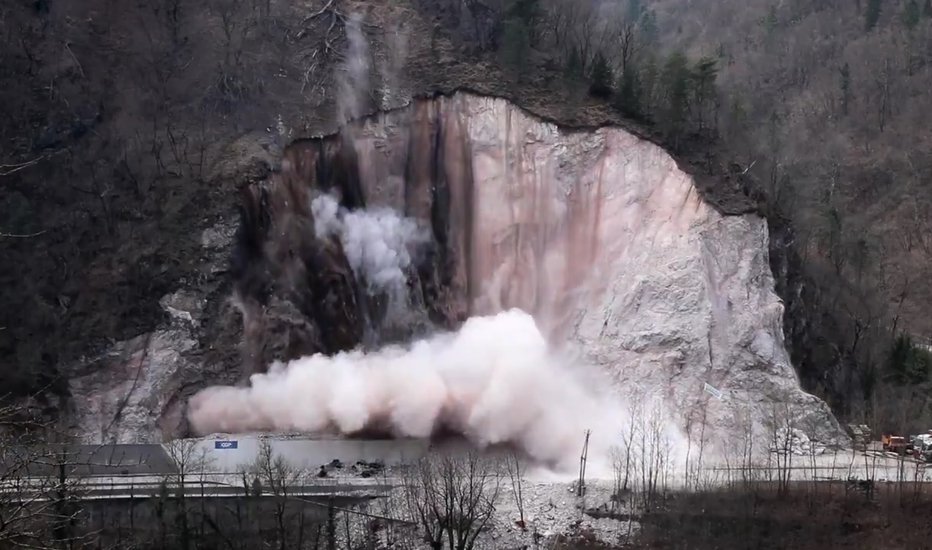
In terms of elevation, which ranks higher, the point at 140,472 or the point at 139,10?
the point at 139,10

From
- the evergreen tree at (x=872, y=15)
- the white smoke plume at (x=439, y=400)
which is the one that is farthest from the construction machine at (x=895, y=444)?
the evergreen tree at (x=872, y=15)

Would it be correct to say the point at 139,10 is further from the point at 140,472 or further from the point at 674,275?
the point at 674,275

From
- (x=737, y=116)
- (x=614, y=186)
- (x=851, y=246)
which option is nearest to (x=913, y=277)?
(x=851, y=246)

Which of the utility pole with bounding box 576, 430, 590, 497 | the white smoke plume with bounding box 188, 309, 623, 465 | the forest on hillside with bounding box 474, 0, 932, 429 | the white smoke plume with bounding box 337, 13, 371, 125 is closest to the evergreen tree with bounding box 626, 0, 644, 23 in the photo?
the forest on hillside with bounding box 474, 0, 932, 429

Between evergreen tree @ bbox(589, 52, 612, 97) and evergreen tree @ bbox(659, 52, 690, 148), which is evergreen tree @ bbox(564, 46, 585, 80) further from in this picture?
evergreen tree @ bbox(659, 52, 690, 148)

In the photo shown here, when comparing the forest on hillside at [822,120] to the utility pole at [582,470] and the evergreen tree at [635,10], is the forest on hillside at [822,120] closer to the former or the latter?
the evergreen tree at [635,10]

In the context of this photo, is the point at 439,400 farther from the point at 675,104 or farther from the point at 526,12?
the point at 526,12

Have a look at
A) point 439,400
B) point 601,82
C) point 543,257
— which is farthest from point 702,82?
point 439,400
